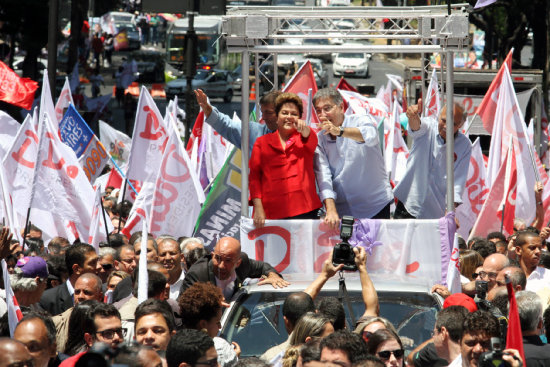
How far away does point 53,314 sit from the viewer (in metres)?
7.79

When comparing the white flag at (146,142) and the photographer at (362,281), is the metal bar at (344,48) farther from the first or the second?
the white flag at (146,142)

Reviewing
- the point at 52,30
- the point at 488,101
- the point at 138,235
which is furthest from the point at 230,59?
the point at 138,235

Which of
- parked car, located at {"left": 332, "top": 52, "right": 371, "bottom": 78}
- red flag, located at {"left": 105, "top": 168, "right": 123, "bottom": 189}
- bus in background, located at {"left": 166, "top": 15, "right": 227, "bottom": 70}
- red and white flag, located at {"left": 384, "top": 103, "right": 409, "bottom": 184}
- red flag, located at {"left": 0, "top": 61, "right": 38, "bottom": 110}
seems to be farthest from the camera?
parked car, located at {"left": 332, "top": 52, "right": 371, "bottom": 78}

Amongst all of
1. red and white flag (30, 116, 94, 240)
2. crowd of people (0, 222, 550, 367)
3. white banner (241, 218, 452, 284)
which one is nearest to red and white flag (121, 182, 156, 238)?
red and white flag (30, 116, 94, 240)

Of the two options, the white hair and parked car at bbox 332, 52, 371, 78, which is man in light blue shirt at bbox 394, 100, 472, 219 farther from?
parked car at bbox 332, 52, 371, 78

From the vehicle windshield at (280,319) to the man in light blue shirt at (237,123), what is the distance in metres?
2.06

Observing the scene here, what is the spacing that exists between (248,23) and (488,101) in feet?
17.6

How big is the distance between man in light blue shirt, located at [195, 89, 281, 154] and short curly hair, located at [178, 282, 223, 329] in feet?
8.52

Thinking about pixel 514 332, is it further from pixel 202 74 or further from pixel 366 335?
pixel 202 74

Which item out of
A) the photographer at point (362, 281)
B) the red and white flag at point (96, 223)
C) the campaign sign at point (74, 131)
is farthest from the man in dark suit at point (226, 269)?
the campaign sign at point (74, 131)

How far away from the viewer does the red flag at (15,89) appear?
13836mm

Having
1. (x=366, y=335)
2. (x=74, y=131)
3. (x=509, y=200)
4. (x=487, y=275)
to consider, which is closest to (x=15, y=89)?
(x=74, y=131)

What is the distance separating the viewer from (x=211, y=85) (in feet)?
127

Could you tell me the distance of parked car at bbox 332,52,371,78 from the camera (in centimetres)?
4612
